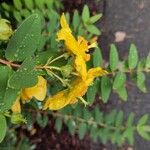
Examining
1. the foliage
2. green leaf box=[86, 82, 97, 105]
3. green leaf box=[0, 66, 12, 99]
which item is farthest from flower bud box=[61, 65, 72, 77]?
green leaf box=[86, 82, 97, 105]

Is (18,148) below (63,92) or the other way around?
below

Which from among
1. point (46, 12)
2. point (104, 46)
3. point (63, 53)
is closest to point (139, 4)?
point (104, 46)

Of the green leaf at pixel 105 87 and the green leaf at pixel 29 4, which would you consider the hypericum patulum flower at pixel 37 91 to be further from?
the green leaf at pixel 29 4

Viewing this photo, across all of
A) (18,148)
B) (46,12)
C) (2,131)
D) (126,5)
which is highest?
(126,5)

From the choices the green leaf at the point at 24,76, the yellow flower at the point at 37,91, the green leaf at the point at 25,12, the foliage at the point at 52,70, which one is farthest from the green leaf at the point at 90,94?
the green leaf at the point at 25,12

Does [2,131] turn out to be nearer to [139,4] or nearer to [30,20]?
[30,20]

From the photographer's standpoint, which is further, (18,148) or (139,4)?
(139,4)
